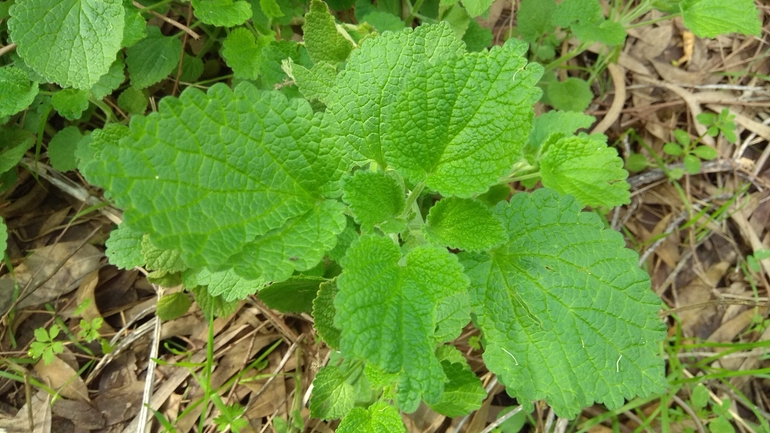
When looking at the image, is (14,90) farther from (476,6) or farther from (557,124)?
(557,124)

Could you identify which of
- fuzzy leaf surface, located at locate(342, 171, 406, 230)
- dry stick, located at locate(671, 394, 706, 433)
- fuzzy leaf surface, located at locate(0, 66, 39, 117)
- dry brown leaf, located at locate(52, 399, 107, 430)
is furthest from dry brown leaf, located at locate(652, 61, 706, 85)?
dry brown leaf, located at locate(52, 399, 107, 430)

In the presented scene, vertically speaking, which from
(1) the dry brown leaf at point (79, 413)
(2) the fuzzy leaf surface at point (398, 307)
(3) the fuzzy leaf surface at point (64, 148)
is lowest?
(1) the dry brown leaf at point (79, 413)

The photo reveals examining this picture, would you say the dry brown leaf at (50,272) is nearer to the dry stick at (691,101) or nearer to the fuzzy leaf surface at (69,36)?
the fuzzy leaf surface at (69,36)

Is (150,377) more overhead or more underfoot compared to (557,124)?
more underfoot

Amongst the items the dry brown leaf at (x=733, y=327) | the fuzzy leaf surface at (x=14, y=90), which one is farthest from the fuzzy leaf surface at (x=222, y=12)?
the dry brown leaf at (x=733, y=327)

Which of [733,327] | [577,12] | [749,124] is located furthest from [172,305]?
[749,124]
